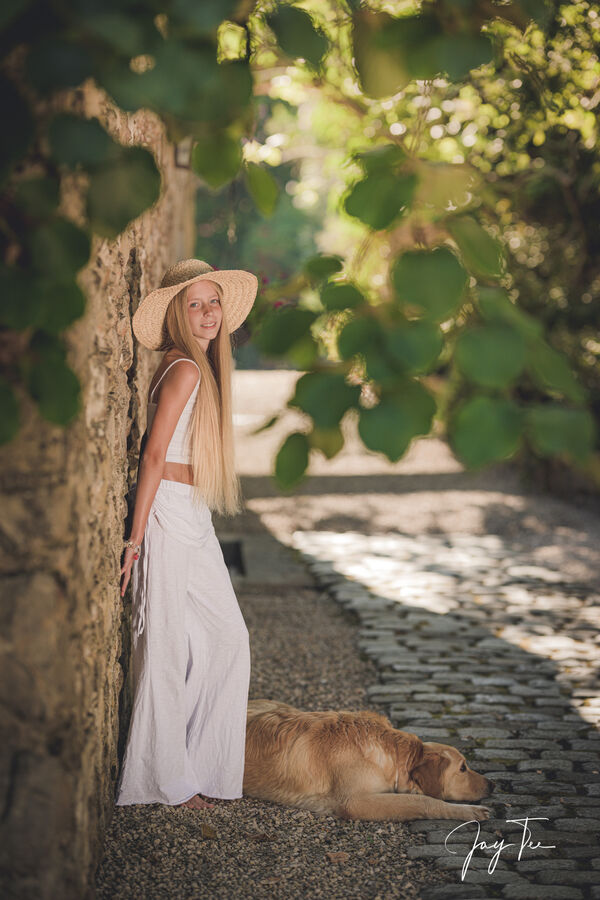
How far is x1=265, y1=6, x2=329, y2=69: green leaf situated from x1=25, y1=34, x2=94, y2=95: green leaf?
52cm

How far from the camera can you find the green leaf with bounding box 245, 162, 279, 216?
2.30 metres

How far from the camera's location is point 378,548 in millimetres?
8969

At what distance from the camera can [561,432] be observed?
5.35 feet

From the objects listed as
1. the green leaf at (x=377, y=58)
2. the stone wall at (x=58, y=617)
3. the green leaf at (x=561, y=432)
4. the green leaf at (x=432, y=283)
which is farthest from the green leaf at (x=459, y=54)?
the stone wall at (x=58, y=617)

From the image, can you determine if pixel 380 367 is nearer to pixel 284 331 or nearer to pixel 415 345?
pixel 415 345

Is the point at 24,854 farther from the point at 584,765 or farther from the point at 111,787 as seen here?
the point at 584,765

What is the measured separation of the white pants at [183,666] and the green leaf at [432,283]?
1959 millimetres

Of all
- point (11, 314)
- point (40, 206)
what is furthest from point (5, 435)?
point (40, 206)

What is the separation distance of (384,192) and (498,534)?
8.41 meters

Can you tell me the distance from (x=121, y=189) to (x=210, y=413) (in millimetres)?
1673

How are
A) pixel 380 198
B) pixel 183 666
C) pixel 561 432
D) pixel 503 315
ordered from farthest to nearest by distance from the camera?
pixel 183 666
pixel 380 198
pixel 503 315
pixel 561 432

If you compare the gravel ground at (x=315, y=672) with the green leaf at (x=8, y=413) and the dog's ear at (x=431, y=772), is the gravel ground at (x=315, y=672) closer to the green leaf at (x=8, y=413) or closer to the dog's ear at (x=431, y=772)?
the dog's ear at (x=431, y=772)

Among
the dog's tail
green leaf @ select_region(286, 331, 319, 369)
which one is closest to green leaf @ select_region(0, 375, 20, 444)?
green leaf @ select_region(286, 331, 319, 369)
